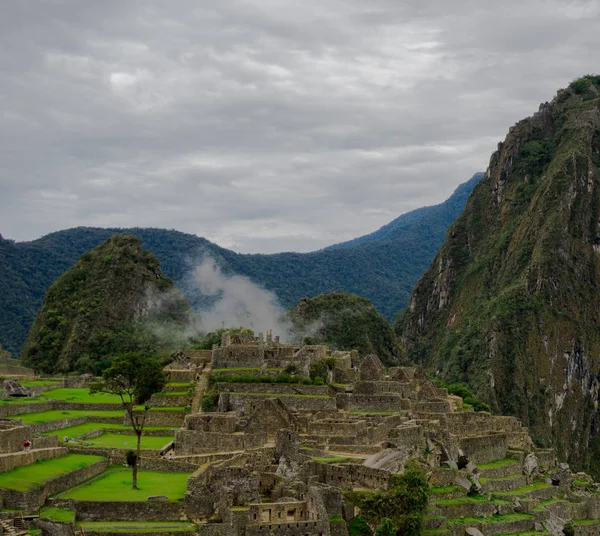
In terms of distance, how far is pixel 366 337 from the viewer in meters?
116

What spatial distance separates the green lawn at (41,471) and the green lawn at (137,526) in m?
2.37

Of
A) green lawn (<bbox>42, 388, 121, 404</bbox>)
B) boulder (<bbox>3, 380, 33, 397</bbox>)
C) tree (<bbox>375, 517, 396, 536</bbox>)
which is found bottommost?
tree (<bbox>375, 517, 396, 536</bbox>)

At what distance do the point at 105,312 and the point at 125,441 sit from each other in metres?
66.2

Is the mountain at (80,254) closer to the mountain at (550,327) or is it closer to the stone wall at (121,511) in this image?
the mountain at (550,327)

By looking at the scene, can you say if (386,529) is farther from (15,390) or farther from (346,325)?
(346,325)

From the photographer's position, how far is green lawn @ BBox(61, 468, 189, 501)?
35.3 m

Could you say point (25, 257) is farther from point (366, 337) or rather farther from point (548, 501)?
point (548, 501)

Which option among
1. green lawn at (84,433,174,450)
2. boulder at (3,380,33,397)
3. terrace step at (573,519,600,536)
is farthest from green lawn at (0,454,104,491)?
terrace step at (573,519,600,536)

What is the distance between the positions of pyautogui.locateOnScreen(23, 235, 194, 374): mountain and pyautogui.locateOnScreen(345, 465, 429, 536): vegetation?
56.2 meters

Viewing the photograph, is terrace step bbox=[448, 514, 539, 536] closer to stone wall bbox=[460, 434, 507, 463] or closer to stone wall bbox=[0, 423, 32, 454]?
stone wall bbox=[460, 434, 507, 463]

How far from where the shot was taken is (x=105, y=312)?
11162cm

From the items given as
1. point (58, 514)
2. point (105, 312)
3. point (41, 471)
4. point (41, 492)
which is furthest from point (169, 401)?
point (105, 312)

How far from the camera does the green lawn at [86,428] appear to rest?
1861 inches

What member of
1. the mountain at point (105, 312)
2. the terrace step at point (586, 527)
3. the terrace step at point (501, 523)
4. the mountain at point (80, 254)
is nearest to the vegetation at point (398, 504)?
the terrace step at point (501, 523)
